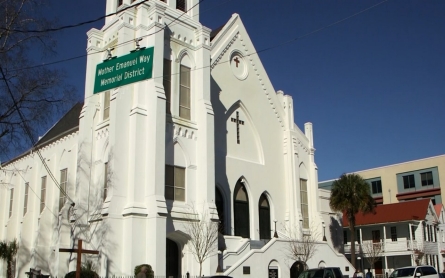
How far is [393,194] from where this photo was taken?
235 ft

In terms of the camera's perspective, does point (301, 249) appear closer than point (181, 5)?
Yes

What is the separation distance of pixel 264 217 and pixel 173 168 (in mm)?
10178

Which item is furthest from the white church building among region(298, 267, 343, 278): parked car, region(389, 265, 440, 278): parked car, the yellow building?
the yellow building

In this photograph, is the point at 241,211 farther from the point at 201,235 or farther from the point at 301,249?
the point at 201,235

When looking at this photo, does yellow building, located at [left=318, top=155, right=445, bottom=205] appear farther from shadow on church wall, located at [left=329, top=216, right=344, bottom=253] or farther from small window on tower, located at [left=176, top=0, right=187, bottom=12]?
small window on tower, located at [left=176, top=0, right=187, bottom=12]

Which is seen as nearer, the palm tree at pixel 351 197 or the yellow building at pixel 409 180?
the palm tree at pixel 351 197

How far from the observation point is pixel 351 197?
39.3m

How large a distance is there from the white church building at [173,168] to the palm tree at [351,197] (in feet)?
5.02

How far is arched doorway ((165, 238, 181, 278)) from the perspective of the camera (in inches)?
1077

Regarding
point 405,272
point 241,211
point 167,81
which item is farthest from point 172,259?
point 405,272

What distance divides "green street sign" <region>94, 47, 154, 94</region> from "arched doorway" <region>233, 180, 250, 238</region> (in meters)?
18.8

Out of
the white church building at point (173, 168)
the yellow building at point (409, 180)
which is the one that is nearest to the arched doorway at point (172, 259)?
the white church building at point (173, 168)

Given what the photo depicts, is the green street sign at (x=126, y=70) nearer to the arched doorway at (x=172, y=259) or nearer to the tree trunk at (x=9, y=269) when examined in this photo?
the arched doorway at (x=172, y=259)

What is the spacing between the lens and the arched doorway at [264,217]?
115 ft
